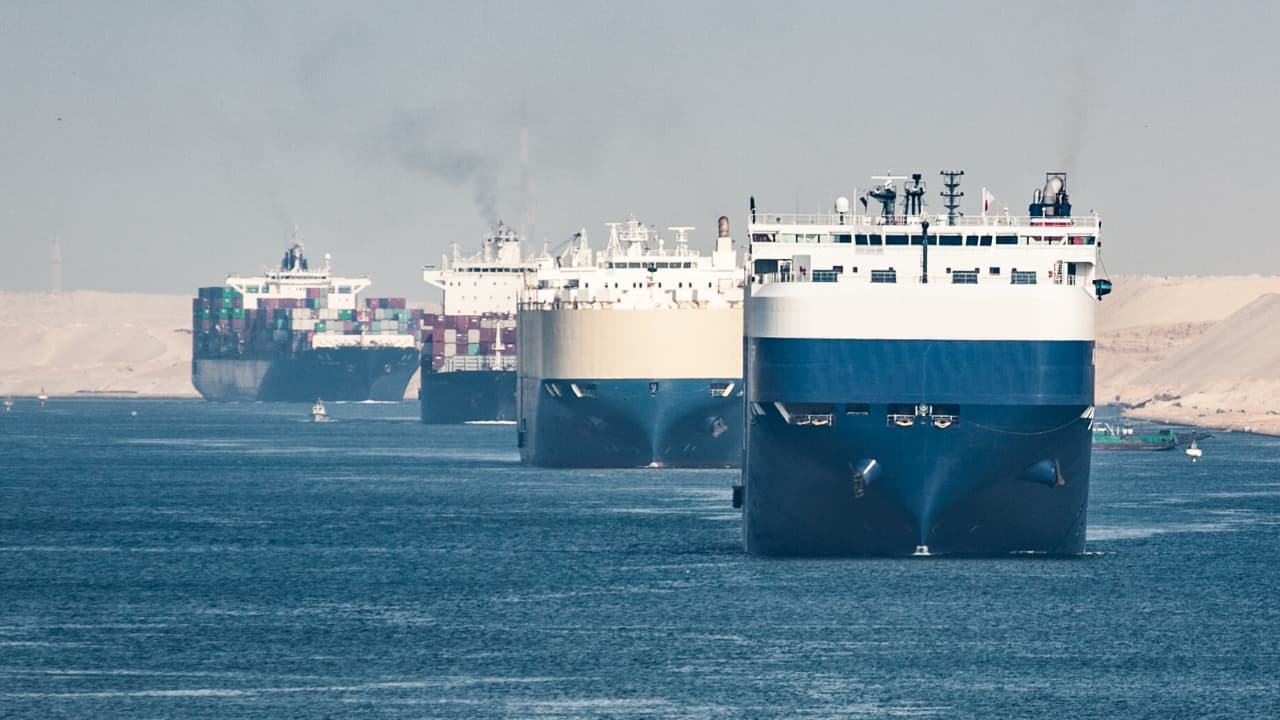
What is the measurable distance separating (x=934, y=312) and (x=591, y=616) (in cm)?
1089

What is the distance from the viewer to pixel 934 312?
56969 millimetres

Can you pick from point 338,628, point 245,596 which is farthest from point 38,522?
point 338,628

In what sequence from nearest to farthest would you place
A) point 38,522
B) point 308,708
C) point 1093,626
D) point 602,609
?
point 308,708, point 1093,626, point 602,609, point 38,522

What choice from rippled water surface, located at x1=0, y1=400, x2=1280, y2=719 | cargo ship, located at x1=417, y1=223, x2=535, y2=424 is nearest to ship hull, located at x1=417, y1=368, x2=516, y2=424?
cargo ship, located at x1=417, y1=223, x2=535, y2=424

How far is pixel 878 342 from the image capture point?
56875 mm

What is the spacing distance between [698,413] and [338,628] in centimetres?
5434

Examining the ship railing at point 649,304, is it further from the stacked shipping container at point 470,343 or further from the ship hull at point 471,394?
the ship hull at point 471,394

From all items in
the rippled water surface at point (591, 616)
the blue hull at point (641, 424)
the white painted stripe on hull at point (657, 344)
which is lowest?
the rippled water surface at point (591, 616)

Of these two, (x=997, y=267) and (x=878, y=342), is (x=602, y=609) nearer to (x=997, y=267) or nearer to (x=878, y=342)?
(x=878, y=342)

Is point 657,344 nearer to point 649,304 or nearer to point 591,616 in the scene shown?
point 649,304

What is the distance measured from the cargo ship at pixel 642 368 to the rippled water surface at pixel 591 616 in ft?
42.5

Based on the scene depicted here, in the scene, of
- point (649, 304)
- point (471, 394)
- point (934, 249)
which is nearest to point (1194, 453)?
point (649, 304)

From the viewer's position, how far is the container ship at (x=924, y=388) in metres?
56.9

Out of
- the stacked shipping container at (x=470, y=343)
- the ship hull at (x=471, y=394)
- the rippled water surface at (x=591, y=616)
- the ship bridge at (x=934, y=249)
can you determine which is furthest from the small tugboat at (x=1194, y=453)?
the ship bridge at (x=934, y=249)
